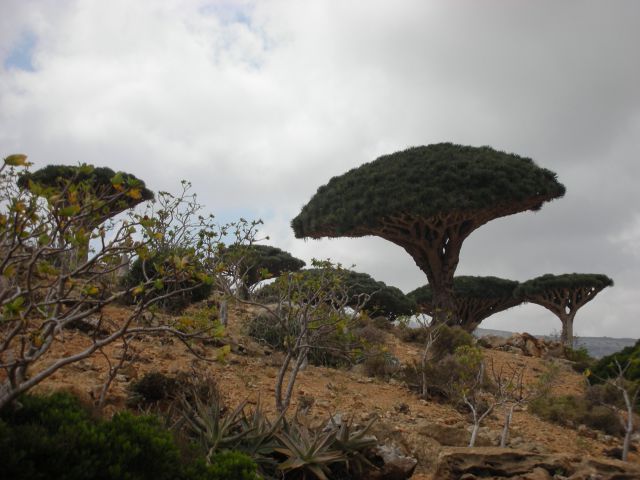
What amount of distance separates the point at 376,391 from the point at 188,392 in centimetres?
445

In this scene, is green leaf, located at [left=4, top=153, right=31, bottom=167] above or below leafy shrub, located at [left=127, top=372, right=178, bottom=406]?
above

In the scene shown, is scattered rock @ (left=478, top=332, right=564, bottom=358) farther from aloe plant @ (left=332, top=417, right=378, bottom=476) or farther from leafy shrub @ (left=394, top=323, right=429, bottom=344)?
aloe plant @ (left=332, top=417, right=378, bottom=476)

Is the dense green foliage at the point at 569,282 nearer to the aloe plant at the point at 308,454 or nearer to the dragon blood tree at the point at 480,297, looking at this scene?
the dragon blood tree at the point at 480,297

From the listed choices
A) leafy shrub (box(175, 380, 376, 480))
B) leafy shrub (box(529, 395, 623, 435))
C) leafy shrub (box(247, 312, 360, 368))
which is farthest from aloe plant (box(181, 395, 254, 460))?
leafy shrub (box(529, 395, 623, 435))

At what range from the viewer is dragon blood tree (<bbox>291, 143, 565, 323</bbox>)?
19922 millimetres

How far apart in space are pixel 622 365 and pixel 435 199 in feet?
27.8

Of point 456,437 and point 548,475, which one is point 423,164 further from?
point 548,475

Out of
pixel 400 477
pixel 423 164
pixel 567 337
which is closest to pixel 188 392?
pixel 400 477

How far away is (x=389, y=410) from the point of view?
8.91 metres

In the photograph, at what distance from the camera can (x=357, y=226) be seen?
20.8 m

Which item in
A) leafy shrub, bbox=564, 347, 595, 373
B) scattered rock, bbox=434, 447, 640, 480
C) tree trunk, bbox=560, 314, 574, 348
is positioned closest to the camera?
scattered rock, bbox=434, 447, 640, 480

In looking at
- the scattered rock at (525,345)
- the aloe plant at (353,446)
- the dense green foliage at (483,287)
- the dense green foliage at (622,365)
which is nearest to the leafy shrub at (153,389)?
the aloe plant at (353,446)

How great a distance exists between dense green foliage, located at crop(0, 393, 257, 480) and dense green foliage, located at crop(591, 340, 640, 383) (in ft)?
35.2

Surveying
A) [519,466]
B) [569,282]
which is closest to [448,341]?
[519,466]
